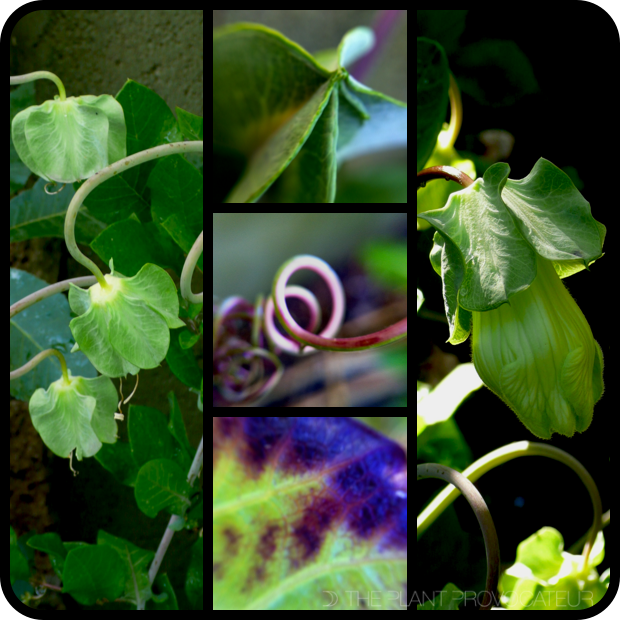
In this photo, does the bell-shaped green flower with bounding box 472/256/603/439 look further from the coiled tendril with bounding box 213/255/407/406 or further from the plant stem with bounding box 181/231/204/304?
the plant stem with bounding box 181/231/204/304

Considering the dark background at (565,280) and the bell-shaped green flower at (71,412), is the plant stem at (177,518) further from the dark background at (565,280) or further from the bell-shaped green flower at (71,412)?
the dark background at (565,280)

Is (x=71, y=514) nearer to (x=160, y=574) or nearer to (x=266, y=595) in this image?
(x=160, y=574)

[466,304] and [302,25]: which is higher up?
[302,25]

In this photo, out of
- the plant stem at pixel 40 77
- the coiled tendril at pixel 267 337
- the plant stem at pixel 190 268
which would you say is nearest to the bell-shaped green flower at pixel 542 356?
the coiled tendril at pixel 267 337

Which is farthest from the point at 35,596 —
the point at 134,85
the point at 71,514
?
the point at 134,85

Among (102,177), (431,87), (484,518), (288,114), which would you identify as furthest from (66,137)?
(484,518)

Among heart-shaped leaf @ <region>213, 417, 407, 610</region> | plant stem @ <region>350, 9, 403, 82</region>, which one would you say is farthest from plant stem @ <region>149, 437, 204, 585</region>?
plant stem @ <region>350, 9, 403, 82</region>
